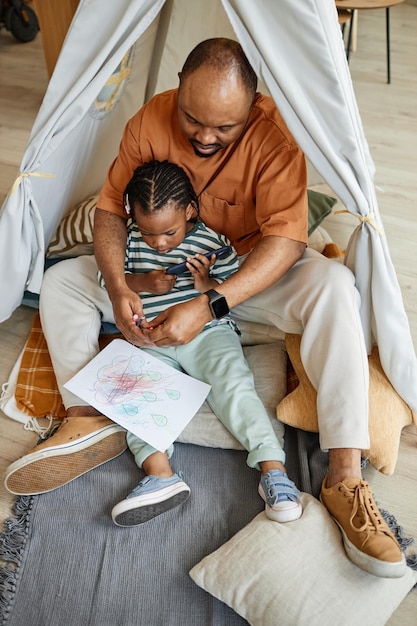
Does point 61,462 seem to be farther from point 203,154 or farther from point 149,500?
point 203,154

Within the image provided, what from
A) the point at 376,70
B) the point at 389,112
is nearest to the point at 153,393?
the point at 389,112

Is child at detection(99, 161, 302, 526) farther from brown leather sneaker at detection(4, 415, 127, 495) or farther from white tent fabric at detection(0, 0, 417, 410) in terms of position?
white tent fabric at detection(0, 0, 417, 410)

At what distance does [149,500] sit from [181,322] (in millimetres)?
409

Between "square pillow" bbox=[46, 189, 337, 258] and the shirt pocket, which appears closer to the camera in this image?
the shirt pocket

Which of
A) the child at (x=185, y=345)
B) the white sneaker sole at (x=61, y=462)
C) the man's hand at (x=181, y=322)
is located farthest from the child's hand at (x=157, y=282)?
the white sneaker sole at (x=61, y=462)

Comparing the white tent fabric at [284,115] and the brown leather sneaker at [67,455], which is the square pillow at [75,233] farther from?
the brown leather sneaker at [67,455]

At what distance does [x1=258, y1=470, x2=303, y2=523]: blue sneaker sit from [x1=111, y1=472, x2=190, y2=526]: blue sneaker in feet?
0.60

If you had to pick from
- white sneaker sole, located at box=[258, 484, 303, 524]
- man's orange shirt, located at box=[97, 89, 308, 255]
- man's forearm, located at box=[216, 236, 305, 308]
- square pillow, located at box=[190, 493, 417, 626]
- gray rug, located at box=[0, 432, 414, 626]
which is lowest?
gray rug, located at box=[0, 432, 414, 626]

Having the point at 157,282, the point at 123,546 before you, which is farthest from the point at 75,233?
the point at 123,546

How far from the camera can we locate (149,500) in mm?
1402

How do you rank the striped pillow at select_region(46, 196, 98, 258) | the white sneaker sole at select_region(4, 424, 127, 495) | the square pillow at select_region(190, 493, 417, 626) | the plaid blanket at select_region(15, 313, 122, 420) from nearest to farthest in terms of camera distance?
1. the square pillow at select_region(190, 493, 417, 626)
2. the white sneaker sole at select_region(4, 424, 127, 495)
3. the plaid blanket at select_region(15, 313, 122, 420)
4. the striped pillow at select_region(46, 196, 98, 258)

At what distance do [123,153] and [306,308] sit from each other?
640 millimetres

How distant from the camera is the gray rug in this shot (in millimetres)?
1306

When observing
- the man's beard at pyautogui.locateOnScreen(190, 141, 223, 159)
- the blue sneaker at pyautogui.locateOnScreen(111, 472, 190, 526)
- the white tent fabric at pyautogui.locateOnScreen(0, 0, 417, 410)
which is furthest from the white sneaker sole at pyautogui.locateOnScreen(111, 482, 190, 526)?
the man's beard at pyautogui.locateOnScreen(190, 141, 223, 159)
